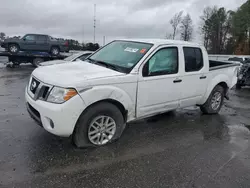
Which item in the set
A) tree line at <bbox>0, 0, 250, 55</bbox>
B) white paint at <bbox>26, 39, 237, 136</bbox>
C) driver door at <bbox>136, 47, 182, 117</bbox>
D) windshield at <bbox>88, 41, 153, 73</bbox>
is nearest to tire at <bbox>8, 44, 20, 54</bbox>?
windshield at <bbox>88, 41, 153, 73</bbox>

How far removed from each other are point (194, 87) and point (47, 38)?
15861 mm

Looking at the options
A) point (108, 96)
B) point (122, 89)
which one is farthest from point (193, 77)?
point (108, 96)

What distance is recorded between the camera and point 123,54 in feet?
14.6

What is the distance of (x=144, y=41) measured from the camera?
468 centimetres

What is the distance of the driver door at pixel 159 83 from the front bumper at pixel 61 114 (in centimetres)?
118

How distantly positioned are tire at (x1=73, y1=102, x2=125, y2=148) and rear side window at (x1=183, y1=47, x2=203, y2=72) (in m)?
1.94

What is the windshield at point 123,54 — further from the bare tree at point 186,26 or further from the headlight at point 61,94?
the bare tree at point 186,26

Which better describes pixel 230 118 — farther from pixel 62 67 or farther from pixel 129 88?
pixel 62 67

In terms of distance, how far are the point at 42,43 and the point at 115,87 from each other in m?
16.2

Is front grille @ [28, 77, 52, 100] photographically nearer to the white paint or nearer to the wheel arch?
the white paint

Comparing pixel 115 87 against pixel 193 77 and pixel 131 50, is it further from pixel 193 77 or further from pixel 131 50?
pixel 193 77

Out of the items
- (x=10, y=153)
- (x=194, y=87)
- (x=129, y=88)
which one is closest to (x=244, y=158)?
(x=194, y=87)

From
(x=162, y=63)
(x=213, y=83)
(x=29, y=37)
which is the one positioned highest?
(x=29, y=37)

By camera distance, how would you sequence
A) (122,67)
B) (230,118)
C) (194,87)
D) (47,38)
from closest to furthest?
(122,67) → (194,87) → (230,118) → (47,38)
